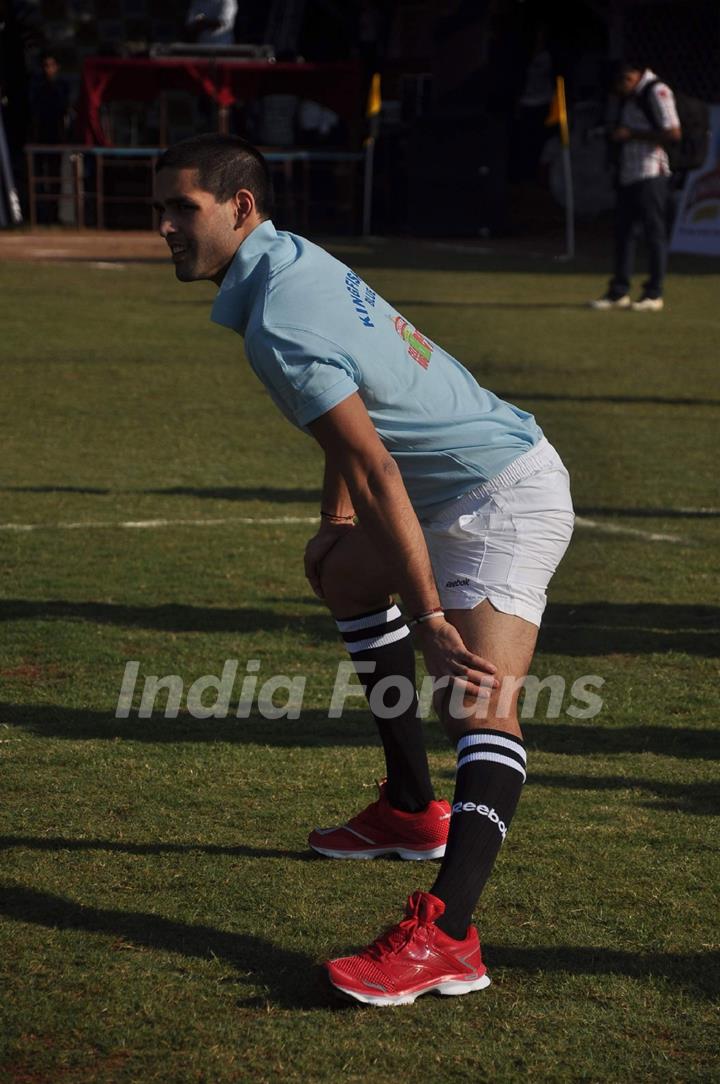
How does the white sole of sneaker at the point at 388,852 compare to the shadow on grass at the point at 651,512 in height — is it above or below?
above

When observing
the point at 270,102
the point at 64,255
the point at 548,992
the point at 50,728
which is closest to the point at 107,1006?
the point at 548,992

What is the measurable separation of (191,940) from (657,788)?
158 cm

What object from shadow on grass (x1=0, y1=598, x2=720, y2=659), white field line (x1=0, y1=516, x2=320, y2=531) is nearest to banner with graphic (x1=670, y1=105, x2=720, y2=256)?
white field line (x1=0, y1=516, x2=320, y2=531)

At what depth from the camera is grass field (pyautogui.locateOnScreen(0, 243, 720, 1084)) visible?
3.22 m

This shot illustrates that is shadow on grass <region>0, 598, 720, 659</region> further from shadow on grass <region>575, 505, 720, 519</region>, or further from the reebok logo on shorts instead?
the reebok logo on shorts

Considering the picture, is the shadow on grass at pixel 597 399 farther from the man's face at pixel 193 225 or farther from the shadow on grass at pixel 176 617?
the man's face at pixel 193 225

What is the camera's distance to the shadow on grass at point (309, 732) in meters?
5.05

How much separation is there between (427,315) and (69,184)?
14215 millimetres

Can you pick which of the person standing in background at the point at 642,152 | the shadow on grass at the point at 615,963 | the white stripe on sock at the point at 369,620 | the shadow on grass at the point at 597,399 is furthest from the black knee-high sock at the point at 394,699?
the person standing in background at the point at 642,152

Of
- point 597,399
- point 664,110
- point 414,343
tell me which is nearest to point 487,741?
point 414,343

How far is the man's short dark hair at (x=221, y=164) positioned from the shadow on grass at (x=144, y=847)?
5.13 ft

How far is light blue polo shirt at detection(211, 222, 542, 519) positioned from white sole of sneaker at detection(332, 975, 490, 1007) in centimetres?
99

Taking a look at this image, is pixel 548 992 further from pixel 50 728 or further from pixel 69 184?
pixel 69 184

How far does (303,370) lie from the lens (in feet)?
10.7
